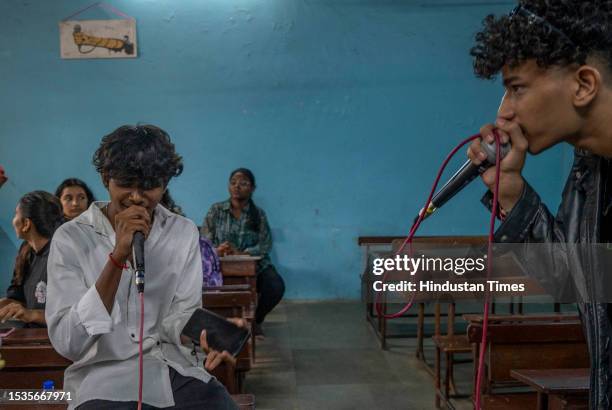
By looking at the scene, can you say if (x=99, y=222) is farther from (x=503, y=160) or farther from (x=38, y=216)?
(x=38, y=216)

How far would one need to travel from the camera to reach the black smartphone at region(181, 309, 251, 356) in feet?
4.88

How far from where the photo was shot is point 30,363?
2.05m

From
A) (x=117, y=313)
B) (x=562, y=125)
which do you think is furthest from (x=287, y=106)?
(x=562, y=125)

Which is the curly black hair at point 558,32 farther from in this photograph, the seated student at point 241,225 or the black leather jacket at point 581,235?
the seated student at point 241,225

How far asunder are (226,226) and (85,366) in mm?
3457

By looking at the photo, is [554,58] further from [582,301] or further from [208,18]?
[208,18]

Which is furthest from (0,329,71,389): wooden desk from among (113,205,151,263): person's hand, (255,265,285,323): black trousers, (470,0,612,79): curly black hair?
(255,265,285,323): black trousers

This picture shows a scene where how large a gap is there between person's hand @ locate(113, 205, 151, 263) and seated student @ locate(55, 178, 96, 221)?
99.4 inches

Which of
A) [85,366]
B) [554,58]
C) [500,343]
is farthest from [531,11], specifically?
[500,343]

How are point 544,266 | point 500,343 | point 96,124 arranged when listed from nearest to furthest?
point 544,266
point 500,343
point 96,124

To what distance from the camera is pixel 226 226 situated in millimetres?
5016

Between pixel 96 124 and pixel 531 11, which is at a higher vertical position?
pixel 96 124

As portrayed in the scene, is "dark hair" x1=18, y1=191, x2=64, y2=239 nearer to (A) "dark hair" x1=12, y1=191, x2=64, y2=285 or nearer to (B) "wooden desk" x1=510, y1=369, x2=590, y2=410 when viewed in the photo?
(A) "dark hair" x1=12, y1=191, x2=64, y2=285

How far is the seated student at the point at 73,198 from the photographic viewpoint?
3.72m
